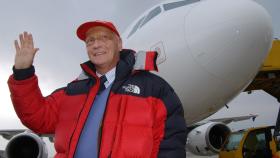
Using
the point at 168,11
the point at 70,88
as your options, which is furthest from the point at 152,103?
the point at 168,11

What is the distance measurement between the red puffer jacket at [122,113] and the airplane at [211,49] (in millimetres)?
2196

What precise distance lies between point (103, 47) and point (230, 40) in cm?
229

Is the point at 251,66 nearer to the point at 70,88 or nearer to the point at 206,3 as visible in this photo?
the point at 206,3

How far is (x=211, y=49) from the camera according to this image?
445cm

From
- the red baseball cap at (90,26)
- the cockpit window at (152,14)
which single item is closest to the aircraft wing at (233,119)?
the cockpit window at (152,14)

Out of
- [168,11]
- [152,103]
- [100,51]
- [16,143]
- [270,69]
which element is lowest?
[16,143]

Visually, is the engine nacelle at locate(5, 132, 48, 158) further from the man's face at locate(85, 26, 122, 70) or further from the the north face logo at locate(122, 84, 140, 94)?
the the north face logo at locate(122, 84, 140, 94)

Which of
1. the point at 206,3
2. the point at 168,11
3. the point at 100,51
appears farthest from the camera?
the point at 168,11

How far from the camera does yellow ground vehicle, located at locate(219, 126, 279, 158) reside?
9125mm

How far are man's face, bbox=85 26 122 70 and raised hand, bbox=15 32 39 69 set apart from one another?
380 millimetres

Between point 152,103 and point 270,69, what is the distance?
23.2 ft

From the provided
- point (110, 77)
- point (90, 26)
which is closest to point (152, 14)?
point (90, 26)

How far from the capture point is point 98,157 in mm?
2088

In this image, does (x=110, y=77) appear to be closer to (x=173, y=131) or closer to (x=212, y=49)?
(x=173, y=131)
